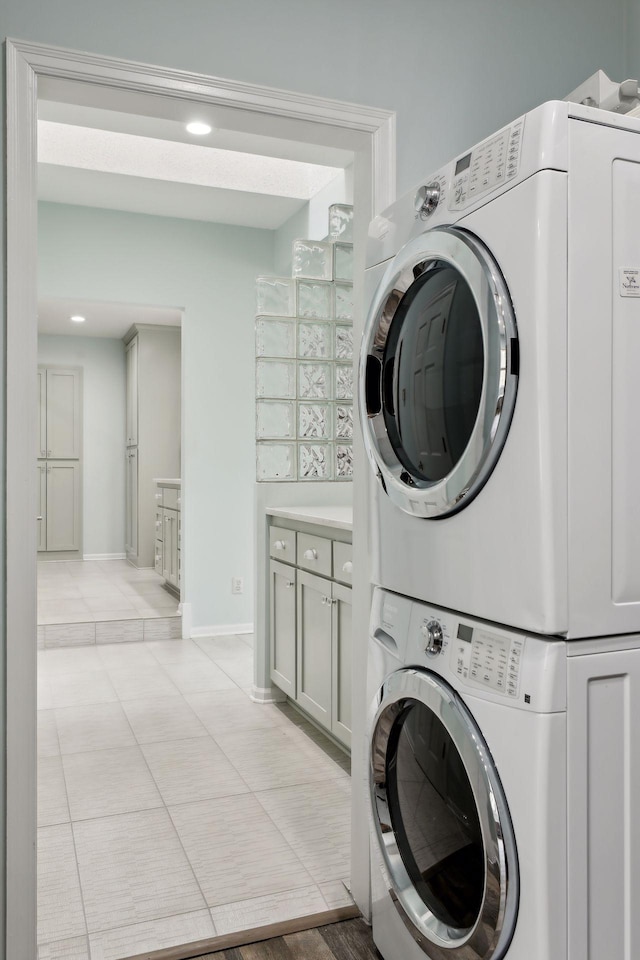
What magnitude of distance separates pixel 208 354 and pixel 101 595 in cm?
224

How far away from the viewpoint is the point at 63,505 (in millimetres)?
8477

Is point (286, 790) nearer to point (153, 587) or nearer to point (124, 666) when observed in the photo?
point (124, 666)

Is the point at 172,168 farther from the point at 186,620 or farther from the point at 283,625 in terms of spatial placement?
the point at 186,620

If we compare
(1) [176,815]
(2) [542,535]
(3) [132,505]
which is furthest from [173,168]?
(3) [132,505]

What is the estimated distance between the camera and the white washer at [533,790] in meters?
1.16

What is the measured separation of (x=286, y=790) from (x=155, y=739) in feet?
2.58

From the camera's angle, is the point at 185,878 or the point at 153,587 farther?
the point at 153,587

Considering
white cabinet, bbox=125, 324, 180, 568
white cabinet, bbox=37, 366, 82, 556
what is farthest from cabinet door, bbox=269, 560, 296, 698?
white cabinet, bbox=37, 366, 82, 556

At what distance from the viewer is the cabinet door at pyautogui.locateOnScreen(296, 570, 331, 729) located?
2.98 meters

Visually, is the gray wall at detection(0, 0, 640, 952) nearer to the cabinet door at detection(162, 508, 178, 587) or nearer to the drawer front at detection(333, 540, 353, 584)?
the drawer front at detection(333, 540, 353, 584)

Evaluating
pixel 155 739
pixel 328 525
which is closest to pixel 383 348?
pixel 328 525

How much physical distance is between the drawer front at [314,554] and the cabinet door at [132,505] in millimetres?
4585

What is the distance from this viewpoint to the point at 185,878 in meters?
2.17

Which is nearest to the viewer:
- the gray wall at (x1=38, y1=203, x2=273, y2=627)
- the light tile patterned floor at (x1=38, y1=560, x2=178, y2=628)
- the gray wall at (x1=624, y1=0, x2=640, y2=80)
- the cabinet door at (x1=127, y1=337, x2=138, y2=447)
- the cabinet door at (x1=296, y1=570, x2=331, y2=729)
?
the gray wall at (x1=624, y1=0, x2=640, y2=80)
